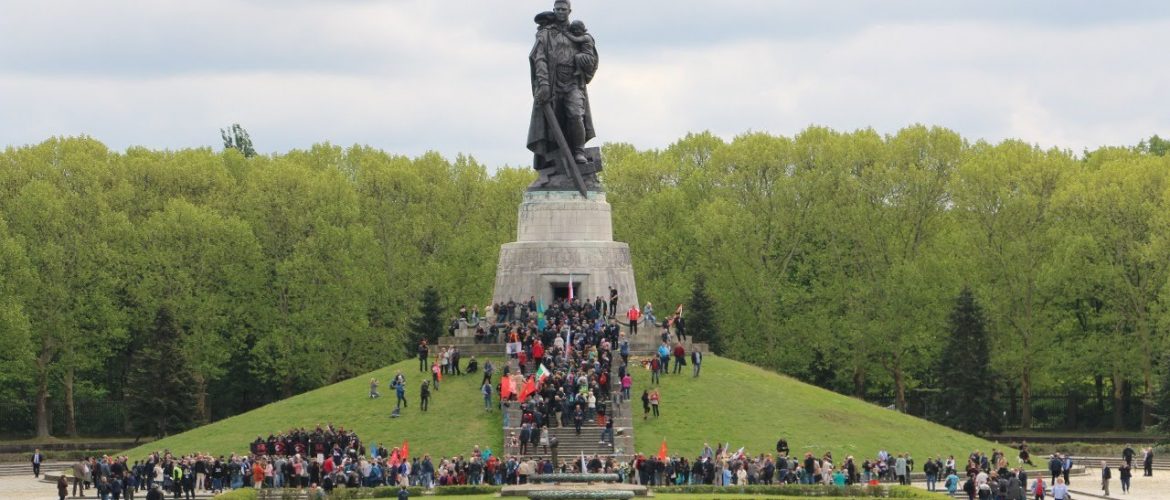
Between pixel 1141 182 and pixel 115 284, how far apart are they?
4727 centimetres

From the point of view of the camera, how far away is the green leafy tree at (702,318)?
10269 cm

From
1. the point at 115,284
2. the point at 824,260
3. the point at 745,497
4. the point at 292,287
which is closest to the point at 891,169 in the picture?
the point at 824,260

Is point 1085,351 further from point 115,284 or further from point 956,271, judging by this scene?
point 115,284

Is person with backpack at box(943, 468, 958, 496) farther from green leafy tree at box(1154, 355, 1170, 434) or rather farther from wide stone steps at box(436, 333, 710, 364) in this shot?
green leafy tree at box(1154, 355, 1170, 434)

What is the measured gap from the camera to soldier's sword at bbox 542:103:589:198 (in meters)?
89.9

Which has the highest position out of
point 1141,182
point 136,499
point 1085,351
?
point 1141,182

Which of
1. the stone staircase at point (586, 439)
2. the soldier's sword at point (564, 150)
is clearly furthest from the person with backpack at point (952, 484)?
the soldier's sword at point (564, 150)

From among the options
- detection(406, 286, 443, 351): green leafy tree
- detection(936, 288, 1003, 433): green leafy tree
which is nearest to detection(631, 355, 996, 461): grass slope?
detection(936, 288, 1003, 433): green leafy tree

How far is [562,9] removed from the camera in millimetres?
90125

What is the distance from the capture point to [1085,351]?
325ft

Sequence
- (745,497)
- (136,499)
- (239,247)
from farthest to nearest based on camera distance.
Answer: (239,247) → (136,499) → (745,497)

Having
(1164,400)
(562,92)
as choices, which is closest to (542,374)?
(562,92)

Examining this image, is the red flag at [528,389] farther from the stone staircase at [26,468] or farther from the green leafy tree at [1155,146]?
the green leafy tree at [1155,146]

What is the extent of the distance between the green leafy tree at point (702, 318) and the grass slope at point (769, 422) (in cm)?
1641
